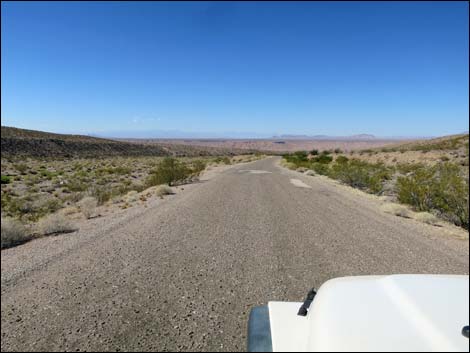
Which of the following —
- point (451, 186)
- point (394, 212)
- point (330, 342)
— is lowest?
point (394, 212)

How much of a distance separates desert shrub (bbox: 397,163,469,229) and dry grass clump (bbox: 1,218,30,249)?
12.2m

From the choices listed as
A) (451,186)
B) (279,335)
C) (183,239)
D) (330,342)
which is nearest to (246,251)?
(183,239)

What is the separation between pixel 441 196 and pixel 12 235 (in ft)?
41.3

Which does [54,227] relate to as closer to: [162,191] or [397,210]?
[162,191]

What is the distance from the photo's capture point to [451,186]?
10.9m

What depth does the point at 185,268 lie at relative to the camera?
538 cm

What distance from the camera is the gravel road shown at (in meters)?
3.46

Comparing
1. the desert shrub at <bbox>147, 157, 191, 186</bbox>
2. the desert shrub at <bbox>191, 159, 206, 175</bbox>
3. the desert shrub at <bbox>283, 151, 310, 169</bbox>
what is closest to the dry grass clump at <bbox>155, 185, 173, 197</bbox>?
the desert shrub at <bbox>147, 157, 191, 186</bbox>

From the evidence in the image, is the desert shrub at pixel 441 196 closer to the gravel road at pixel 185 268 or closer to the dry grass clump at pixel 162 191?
the gravel road at pixel 185 268

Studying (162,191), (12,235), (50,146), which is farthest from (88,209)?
(50,146)

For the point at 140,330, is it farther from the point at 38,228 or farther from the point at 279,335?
the point at 38,228

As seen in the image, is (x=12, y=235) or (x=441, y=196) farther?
(x=441, y=196)

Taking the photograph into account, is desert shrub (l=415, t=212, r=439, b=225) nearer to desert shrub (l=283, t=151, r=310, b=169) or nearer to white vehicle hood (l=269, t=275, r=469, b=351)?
white vehicle hood (l=269, t=275, r=469, b=351)

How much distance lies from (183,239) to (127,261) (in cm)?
166
